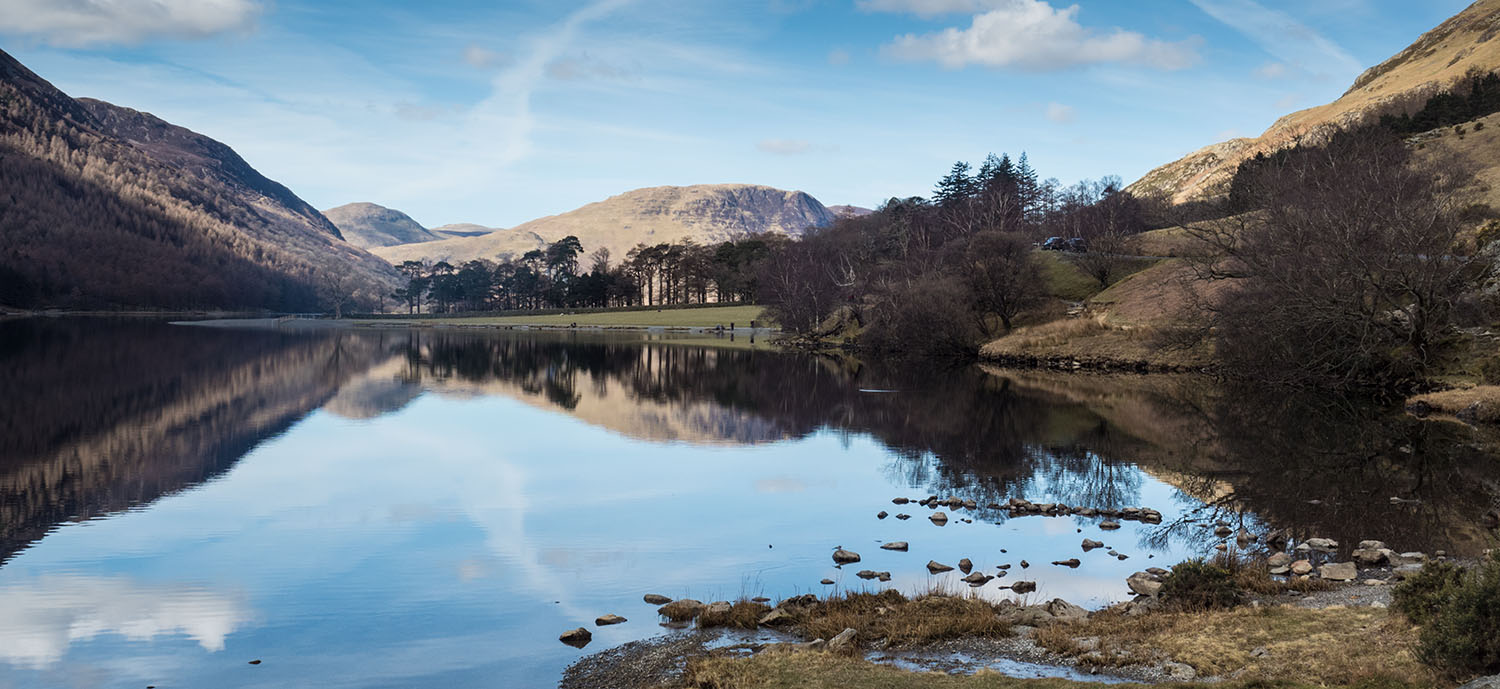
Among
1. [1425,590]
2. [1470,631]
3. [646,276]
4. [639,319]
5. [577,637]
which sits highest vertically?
[646,276]

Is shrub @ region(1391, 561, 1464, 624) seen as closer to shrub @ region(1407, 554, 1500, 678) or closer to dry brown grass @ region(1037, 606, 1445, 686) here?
dry brown grass @ region(1037, 606, 1445, 686)

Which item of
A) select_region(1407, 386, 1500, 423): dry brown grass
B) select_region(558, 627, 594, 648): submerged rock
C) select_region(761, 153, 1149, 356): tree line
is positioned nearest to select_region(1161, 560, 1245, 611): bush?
select_region(558, 627, 594, 648): submerged rock

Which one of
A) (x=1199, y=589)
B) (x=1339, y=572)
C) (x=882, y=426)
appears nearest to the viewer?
(x=1199, y=589)

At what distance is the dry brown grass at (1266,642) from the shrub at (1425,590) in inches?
7.3

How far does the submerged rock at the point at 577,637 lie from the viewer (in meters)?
12.6

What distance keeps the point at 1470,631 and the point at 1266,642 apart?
2655 millimetres

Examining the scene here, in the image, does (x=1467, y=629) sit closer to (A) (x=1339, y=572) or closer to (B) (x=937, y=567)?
(A) (x=1339, y=572)

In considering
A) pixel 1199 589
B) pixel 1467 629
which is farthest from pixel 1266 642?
pixel 1467 629

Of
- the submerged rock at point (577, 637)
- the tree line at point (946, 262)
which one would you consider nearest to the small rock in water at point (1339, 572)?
the submerged rock at point (577, 637)

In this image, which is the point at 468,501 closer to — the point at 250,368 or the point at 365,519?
the point at 365,519

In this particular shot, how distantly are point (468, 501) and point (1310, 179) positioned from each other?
170 ft

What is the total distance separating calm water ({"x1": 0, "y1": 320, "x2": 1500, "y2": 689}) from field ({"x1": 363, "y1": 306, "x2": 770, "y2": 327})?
82.2 meters

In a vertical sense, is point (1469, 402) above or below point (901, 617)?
above

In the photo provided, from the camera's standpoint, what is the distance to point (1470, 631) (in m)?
8.42
